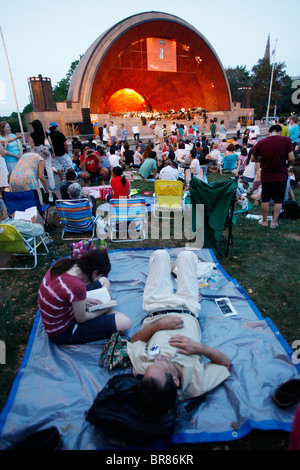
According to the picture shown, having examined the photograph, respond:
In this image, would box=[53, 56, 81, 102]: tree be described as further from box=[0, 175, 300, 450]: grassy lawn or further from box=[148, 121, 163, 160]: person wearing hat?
box=[0, 175, 300, 450]: grassy lawn

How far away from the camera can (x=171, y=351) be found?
2.04 m

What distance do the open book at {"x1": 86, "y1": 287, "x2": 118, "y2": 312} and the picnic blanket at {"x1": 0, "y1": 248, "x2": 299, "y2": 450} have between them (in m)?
0.36

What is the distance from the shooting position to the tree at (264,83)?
42938 millimetres

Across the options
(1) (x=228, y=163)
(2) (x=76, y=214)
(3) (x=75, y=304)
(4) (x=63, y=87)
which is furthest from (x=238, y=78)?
(3) (x=75, y=304)

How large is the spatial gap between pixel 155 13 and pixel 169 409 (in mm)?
32528

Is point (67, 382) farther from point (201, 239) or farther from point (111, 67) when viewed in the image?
point (111, 67)

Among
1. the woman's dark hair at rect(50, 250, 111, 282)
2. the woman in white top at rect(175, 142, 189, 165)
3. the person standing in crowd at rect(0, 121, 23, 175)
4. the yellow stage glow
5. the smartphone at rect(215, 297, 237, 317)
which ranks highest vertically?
the yellow stage glow

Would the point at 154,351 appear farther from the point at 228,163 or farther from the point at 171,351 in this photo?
the point at 228,163

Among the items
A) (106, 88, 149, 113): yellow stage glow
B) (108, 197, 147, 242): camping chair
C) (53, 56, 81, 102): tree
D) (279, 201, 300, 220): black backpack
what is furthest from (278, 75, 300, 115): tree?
(108, 197, 147, 242): camping chair

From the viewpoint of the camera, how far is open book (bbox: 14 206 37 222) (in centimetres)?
433

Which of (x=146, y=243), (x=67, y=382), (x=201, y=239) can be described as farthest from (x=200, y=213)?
(x=67, y=382)

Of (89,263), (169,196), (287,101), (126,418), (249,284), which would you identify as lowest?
(249,284)

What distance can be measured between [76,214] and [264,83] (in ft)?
167

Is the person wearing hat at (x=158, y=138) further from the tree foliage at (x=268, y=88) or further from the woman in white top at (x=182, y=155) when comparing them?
the tree foliage at (x=268, y=88)
